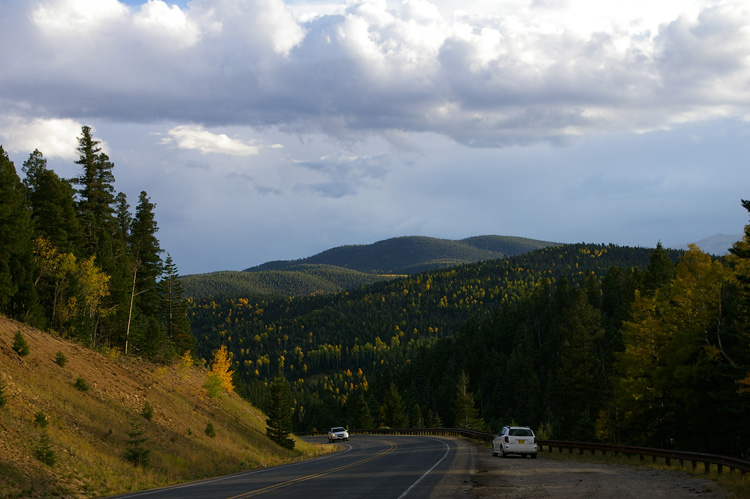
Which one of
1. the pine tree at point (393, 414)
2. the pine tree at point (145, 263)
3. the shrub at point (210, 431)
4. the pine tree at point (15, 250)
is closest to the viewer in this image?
the pine tree at point (15, 250)

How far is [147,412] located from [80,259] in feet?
59.6

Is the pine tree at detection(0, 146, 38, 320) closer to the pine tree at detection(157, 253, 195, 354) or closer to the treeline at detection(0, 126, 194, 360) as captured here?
the treeline at detection(0, 126, 194, 360)

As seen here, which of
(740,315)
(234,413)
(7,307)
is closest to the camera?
(740,315)

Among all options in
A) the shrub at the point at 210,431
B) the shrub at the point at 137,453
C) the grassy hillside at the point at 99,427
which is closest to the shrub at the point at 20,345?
the grassy hillside at the point at 99,427

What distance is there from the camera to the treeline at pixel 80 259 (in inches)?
1608

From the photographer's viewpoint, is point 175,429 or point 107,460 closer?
point 107,460

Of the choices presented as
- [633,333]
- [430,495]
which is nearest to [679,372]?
[633,333]

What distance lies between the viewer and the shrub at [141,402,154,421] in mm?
36469

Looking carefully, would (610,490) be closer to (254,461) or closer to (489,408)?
(254,461)

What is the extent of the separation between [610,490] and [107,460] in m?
19.5

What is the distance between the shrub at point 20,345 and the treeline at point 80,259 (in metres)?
7.57

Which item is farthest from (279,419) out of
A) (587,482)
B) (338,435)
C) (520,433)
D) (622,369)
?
(587,482)

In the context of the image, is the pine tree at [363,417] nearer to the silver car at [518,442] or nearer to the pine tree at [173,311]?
the pine tree at [173,311]

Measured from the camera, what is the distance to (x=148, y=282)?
66625 mm
